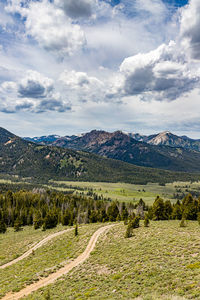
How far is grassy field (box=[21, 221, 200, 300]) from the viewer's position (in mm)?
21589

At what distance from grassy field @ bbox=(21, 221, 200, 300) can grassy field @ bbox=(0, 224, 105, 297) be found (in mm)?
6544

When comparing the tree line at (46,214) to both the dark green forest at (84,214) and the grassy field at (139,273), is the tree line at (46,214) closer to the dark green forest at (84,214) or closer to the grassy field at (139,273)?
the dark green forest at (84,214)

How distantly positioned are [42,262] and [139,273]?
28.4 m

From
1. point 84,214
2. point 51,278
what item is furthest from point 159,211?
point 51,278

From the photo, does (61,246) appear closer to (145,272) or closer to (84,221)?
(145,272)

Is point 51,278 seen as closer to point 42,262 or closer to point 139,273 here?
point 42,262

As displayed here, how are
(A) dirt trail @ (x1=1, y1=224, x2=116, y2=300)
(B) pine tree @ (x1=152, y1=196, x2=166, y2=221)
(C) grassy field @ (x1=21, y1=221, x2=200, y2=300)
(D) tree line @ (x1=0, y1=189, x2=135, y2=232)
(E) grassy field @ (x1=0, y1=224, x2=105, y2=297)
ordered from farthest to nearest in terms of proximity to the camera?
(D) tree line @ (x1=0, y1=189, x2=135, y2=232) < (B) pine tree @ (x1=152, y1=196, x2=166, y2=221) < (E) grassy field @ (x1=0, y1=224, x2=105, y2=297) < (A) dirt trail @ (x1=1, y1=224, x2=116, y2=300) < (C) grassy field @ (x1=21, y1=221, x2=200, y2=300)

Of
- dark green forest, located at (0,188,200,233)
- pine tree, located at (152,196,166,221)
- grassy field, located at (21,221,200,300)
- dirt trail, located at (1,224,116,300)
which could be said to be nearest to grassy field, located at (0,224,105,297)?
dirt trail, located at (1,224,116,300)

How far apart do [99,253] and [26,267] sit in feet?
60.3

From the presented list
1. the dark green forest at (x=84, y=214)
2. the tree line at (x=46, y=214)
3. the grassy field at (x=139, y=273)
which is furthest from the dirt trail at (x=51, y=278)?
the tree line at (x=46, y=214)

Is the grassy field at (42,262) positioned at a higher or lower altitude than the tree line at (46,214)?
higher

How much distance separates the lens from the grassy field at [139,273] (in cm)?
2159

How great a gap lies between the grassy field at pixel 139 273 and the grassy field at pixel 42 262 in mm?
6544

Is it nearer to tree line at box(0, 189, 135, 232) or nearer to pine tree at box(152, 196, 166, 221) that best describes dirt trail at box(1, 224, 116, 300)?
pine tree at box(152, 196, 166, 221)
